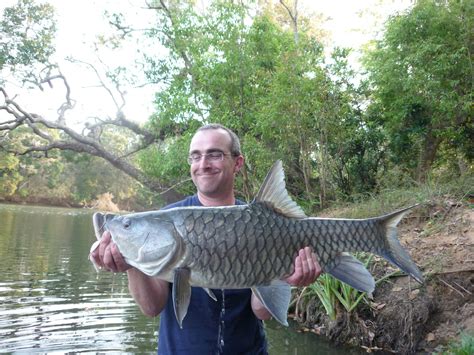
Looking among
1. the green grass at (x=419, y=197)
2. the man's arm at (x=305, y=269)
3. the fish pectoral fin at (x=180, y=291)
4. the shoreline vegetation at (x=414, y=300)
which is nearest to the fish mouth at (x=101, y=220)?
the fish pectoral fin at (x=180, y=291)

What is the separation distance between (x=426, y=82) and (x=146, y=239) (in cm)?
1177

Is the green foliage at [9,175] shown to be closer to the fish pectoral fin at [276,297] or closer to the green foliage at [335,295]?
the green foliage at [335,295]

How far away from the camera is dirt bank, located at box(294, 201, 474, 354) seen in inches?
240

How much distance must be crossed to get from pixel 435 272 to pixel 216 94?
9.19 meters

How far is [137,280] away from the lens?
236 cm

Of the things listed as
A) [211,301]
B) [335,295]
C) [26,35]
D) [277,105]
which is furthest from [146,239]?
[26,35]

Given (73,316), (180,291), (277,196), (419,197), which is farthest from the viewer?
(419,197)

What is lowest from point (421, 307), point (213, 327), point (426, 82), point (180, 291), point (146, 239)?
point (421, 307)

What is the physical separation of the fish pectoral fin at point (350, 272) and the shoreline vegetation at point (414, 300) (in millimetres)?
3476

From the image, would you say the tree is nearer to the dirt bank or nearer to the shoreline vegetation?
the shoreline vegetation

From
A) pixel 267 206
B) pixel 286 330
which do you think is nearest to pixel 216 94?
pixel 286 330

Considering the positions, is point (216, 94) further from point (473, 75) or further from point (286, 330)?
point (286, 330)

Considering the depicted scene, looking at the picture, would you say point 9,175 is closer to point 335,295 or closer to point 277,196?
point 335,295

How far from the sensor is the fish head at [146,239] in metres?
2.09
